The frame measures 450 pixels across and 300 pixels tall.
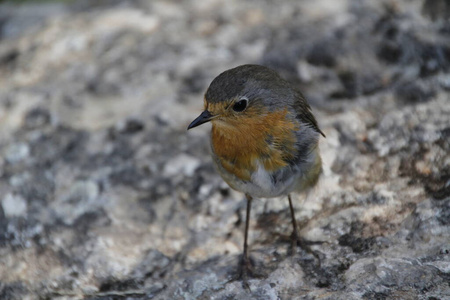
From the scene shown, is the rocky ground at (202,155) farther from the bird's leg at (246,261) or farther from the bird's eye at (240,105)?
the bird's eye at (240,105)

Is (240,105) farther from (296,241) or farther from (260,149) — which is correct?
(296,241)

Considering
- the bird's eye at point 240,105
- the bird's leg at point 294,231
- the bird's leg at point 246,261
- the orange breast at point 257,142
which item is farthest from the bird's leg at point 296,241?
the bird's eye at point 240,105

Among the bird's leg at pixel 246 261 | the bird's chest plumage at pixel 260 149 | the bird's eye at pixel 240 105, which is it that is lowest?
the bird's leg at pixel 246 261

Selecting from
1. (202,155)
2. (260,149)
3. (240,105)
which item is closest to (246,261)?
(260,149)

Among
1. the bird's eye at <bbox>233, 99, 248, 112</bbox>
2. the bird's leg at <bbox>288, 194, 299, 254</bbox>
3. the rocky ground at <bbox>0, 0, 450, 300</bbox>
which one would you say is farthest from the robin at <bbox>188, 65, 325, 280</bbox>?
the rocky ground at <bbox>0, 0, 450, 300</bbox>

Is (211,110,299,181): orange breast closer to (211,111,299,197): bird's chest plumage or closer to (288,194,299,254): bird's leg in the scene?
(211,111,299,197): bird's chest plumage

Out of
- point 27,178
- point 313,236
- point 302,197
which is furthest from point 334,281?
point 27,178
